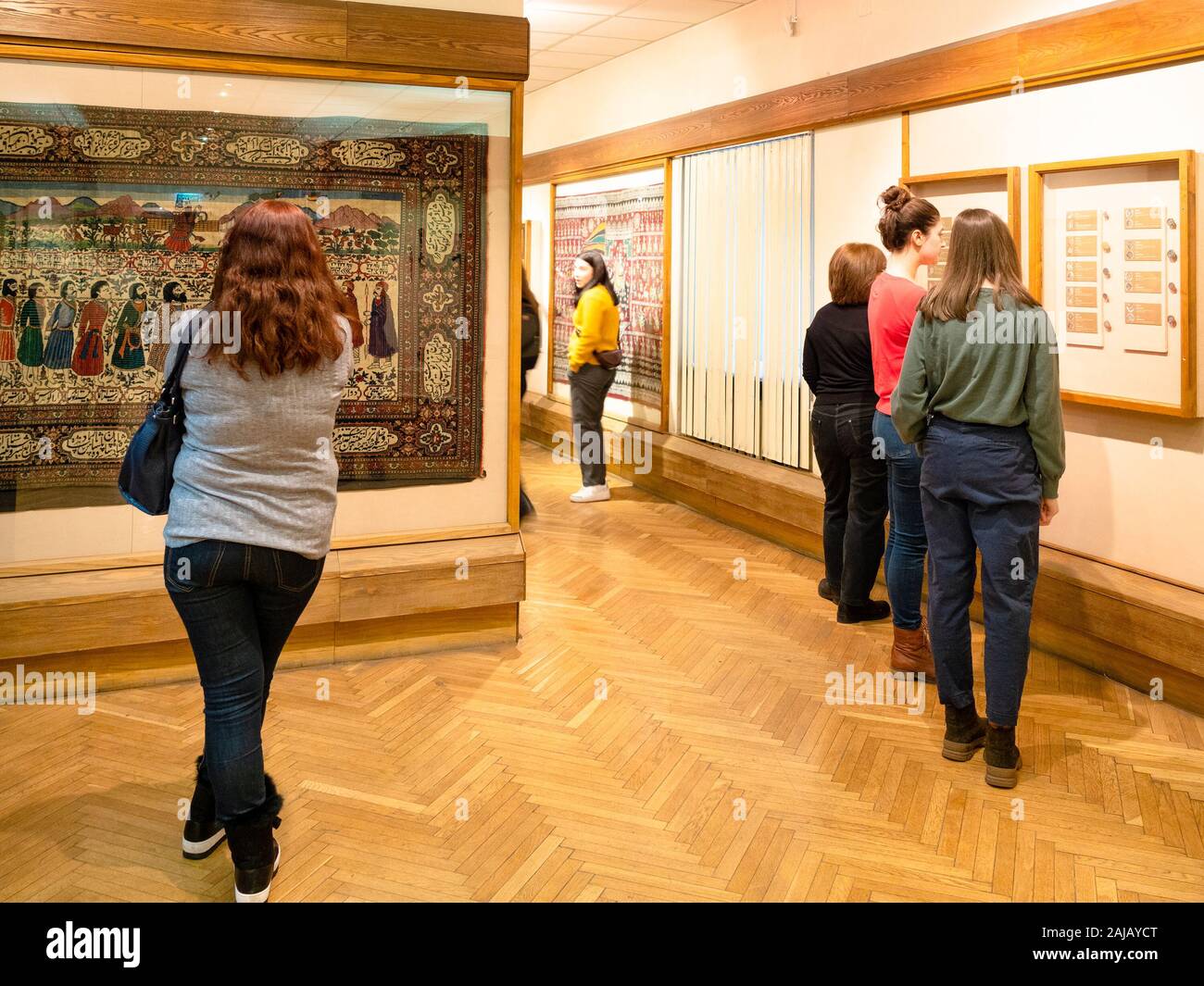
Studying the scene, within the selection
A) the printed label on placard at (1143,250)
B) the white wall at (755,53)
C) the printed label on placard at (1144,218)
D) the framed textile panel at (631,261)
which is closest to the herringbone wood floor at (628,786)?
the printed label on placard at (1143,250)

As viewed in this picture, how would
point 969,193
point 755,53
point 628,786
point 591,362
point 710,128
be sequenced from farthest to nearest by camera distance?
point 591,362 < point 710,128 < point 755,53 < point 969,193 < point 628,786

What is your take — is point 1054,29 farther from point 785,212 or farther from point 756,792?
point 756,792

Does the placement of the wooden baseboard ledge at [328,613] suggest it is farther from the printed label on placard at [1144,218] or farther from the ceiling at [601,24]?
the ceiling at [601,24]

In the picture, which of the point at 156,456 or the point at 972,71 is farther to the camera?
the point at 972,71

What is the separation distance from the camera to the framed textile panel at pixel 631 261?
27.0 feet

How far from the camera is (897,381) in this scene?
407 centimetres

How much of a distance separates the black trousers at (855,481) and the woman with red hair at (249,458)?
2.79 meters

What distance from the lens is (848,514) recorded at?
4996 millimetres

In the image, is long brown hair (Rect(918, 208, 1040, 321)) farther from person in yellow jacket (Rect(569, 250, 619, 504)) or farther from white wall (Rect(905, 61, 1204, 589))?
person in yellow jacket (Rect(569, 250, 619, 504))

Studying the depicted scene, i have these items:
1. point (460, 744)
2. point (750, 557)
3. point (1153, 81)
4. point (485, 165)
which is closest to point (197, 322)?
point (460, 744)

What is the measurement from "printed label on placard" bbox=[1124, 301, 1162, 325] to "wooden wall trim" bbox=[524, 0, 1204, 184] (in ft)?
2.88

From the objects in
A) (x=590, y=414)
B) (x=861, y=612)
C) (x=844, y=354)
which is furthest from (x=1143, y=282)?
(x=590, y=414)

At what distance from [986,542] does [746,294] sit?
399cm

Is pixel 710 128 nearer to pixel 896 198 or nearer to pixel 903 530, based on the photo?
pixel 896 198
